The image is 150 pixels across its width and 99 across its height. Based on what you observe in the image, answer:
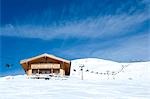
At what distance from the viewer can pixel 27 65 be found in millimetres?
40438

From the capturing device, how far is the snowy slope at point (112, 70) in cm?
6681

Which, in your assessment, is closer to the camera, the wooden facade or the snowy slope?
the wooden facade

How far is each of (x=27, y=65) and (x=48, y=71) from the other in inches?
96.8

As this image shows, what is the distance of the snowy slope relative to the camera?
66.8m

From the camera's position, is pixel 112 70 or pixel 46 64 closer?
pixel 46 64

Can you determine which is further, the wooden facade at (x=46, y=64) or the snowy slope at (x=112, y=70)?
the snowy slope at (x=112, y=70)

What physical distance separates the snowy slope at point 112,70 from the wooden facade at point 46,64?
22692 millimetres

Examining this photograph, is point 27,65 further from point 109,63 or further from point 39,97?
point 109,63

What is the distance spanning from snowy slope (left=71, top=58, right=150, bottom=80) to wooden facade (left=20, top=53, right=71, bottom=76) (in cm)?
2269

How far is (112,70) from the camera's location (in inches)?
3066

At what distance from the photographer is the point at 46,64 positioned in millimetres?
39594

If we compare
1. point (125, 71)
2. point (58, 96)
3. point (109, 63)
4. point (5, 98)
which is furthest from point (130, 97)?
point (109, 63)

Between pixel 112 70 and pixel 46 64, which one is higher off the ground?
pixel 112 70

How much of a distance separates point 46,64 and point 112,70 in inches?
1573
